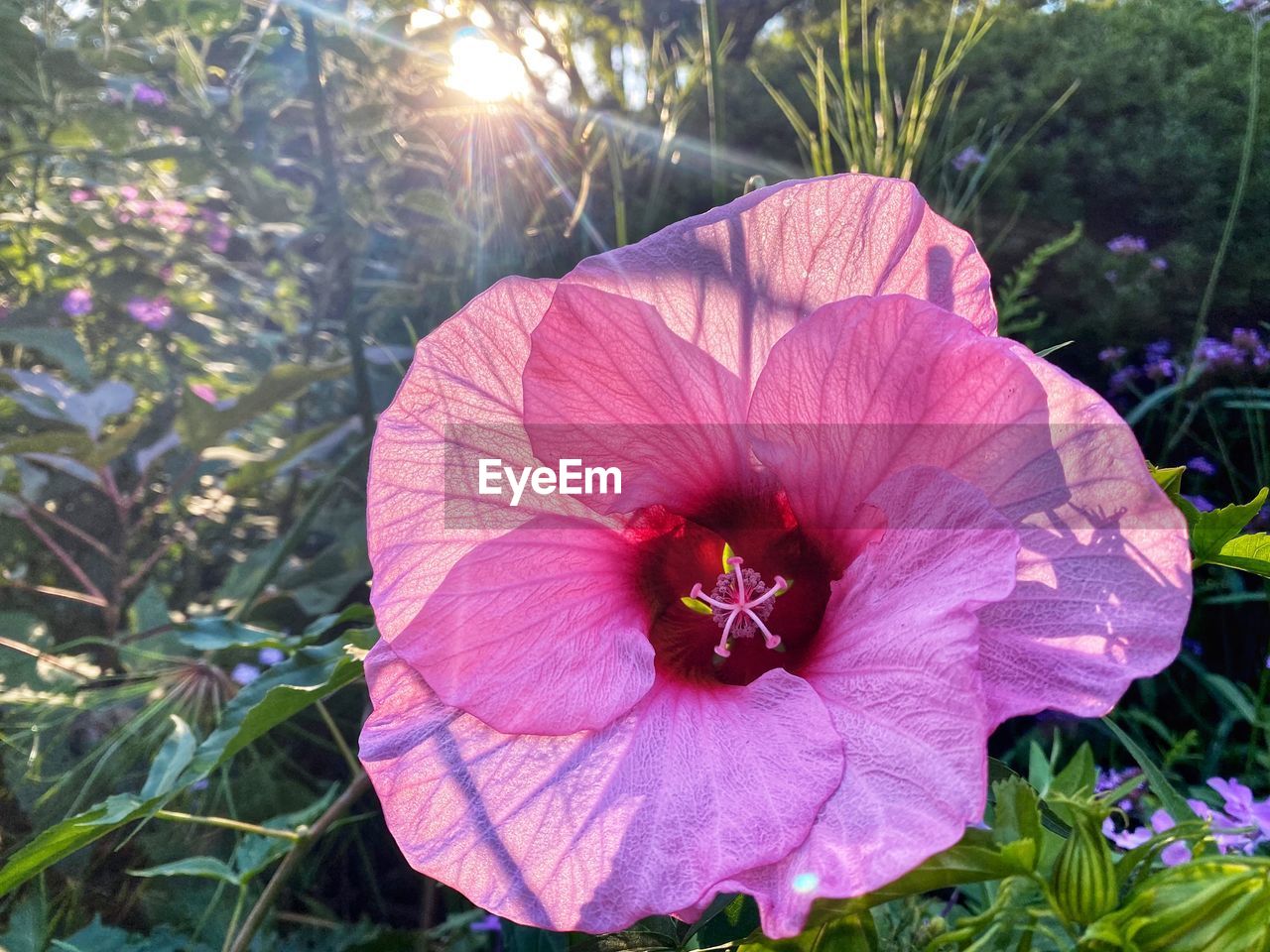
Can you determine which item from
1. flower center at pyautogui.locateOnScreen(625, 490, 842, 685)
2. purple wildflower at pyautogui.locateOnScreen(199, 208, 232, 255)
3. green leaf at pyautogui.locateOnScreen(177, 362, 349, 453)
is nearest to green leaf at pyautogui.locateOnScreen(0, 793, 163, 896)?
flower center at pyautogui.locateOnScreen(625, 490, 842, 685)

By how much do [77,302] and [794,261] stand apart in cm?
144

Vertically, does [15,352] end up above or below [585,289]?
below

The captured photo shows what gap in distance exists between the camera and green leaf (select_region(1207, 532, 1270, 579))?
452 millimetres

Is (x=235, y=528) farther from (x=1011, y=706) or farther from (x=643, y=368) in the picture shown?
(x=1011, y=706)

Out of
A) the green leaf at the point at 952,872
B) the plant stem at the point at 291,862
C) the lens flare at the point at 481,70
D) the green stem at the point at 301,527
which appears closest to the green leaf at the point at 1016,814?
the green leaf at the point at 952,872

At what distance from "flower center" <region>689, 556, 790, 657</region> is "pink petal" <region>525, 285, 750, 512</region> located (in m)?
0.07

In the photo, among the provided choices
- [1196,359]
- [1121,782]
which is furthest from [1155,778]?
[1196,359]

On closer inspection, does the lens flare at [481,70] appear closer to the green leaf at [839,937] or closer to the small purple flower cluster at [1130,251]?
the small purple flower cluster at [1130,251]

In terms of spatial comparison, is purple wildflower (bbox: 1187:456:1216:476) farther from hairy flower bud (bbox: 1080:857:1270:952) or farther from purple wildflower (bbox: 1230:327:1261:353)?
hairy flower bud (bbox: 1080:857:1270:952)

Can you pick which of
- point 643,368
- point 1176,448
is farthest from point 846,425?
point 1176,448

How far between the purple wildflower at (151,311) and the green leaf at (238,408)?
1.54ft

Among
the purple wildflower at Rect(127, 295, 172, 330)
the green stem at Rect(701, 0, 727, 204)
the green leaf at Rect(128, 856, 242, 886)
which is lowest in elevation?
the green leaf at Rect(128, 856, 242, 886)

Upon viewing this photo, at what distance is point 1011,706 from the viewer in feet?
1.12

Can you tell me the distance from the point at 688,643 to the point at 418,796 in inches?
7.8
